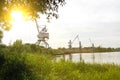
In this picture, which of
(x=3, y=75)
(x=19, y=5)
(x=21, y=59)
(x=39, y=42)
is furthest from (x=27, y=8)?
(x=39, y=42)

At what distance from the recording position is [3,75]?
19.1m

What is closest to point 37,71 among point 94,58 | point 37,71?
point 37,71

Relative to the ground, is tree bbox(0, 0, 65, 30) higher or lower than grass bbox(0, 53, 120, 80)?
higher

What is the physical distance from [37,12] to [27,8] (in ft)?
3.06

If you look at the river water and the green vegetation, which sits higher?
the river water

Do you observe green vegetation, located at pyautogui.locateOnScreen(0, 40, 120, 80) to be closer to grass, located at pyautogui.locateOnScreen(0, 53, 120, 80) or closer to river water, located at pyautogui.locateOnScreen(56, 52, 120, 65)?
grass, located at pyautogui.locateOnScreen(0, 53, 120, 80)

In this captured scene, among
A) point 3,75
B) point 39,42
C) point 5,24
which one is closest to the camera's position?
point 3,75

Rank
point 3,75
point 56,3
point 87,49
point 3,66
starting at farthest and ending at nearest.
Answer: point 87,49 < point 56,3 < point 3,66 < point 3,75

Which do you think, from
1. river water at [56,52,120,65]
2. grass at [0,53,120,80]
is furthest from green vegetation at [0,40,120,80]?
river water at [56,52,120,65]

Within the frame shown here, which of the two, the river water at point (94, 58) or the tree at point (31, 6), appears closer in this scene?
the tree at point (31, 6)

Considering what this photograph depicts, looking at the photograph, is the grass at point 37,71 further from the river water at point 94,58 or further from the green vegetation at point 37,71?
the river water at point 94,58

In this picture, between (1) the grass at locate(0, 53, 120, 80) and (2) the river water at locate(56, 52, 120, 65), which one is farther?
(2) the river water at locate(56, 52, 120, 65)

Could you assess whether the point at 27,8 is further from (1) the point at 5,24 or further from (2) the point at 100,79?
(1) the point at 5,24

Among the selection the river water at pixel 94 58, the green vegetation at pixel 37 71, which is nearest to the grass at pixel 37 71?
the green vegetation at pixel 37 71
